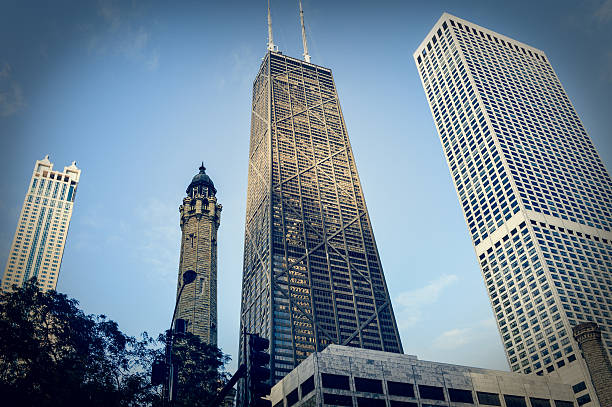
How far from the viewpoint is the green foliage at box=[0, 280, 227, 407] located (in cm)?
4469

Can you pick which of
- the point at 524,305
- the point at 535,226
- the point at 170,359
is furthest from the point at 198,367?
the point at 535,226

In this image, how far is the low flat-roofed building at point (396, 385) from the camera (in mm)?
86688

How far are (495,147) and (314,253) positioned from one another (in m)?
71.2

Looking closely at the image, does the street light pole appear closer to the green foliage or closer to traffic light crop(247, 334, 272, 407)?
traffic light crop(247, 334, 272, 407)

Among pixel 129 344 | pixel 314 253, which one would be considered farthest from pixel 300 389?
pixel 314 253

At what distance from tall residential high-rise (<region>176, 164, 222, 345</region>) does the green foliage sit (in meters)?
46.6

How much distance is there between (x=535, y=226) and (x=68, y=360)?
464 ft

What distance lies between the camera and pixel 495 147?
181000 mm

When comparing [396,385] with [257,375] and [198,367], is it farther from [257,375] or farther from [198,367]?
[257,375]

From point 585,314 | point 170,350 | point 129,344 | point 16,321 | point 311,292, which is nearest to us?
point 170,350

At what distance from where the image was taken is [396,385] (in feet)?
298

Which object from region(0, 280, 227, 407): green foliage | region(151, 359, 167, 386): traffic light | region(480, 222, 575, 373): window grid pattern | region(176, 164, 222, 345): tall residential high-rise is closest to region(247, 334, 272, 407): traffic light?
region(151, 359, 167, 386): traffic light

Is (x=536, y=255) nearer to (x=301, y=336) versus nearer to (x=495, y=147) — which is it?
(x=495, y=147)

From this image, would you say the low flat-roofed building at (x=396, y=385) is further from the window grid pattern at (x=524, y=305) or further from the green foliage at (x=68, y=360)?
the window grid pattern at (x=524, y=305)
